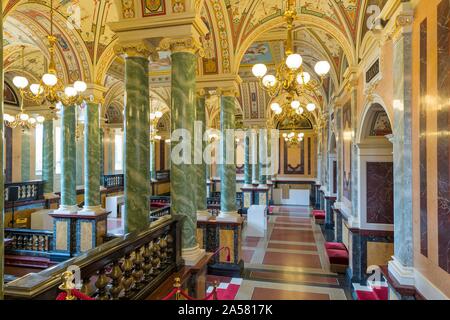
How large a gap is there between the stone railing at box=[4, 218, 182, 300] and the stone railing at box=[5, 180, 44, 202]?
9.14 metres

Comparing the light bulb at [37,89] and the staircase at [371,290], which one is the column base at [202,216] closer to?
the staircase at [371,290]

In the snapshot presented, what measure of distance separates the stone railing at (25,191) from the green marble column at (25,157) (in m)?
2.15

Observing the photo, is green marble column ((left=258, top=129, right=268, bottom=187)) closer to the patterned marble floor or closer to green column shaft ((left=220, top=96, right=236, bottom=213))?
the patterned marble floor

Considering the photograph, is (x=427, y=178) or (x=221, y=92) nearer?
(x=427, y=178)

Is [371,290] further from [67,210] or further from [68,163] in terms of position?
[68,163]

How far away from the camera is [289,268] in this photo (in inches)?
313

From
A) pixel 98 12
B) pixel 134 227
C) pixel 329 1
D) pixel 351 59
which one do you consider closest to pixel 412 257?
pixel 134 227

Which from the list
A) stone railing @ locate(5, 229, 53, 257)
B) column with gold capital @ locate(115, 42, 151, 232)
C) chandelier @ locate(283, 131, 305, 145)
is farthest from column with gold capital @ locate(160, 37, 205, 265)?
chandelier @ locate(283, 131, 305, 145)

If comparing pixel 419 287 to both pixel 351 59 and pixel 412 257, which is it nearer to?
pixel 412 257

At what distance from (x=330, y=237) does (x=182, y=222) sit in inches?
342

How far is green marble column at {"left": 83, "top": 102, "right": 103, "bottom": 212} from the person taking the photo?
8.20 m

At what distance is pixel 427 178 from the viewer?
3.37 metres

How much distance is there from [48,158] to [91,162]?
518 centimetres

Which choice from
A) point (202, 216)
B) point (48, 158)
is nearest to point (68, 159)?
point (202, 216)
